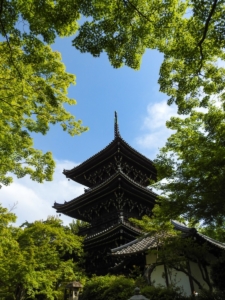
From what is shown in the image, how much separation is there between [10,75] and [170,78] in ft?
16.5

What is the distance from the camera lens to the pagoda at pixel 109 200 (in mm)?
17766

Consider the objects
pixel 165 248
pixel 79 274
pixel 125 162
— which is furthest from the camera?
pixel 125 162

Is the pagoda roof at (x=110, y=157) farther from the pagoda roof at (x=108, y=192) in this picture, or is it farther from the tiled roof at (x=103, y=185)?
the pagoda roof at (x=108, y=192)

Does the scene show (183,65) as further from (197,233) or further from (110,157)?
(110,157)

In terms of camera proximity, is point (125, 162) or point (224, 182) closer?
point (224, 182)

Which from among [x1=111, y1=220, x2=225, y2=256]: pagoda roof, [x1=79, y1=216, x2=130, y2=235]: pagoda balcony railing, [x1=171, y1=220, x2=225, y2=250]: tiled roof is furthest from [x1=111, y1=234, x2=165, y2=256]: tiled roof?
[x1=79, y1=216, x2=130, y2=235]: pagoda balcony railing

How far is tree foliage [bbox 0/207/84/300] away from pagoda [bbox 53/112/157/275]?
6.25ft

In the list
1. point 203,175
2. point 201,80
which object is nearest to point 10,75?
point 201,80

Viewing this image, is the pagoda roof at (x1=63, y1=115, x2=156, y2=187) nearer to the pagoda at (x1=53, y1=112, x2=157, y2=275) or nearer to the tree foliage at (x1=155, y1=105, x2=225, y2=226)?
the pagoda at (x1=53, y1=112, x2=157, y2=275)

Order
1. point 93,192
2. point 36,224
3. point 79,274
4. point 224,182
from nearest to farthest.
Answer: point 224,182 < point 36,224 < point 79,274 < point 93,192

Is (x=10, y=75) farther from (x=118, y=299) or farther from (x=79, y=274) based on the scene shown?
(x=79, y=274)

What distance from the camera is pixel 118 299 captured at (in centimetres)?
1066

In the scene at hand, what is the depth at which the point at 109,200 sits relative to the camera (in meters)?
20.1

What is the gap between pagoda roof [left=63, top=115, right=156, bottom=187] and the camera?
2095cm
